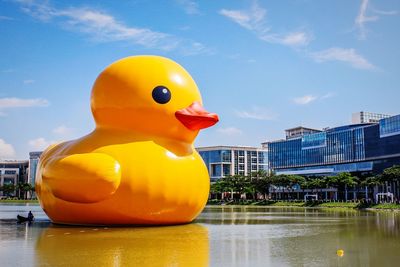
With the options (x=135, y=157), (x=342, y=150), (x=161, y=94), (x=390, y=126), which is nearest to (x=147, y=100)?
(x=161, y=94)

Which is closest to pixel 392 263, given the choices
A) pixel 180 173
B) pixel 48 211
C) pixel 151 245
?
pixel 151 245

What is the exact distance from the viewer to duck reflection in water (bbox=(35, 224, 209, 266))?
453 inches

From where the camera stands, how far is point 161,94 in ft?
65.8

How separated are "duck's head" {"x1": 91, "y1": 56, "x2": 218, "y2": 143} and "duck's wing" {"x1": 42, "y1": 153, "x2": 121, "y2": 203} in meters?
2.34

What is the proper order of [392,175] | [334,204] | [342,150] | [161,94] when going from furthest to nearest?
[342,150] → [334,204] → [392,175] → [161,94]

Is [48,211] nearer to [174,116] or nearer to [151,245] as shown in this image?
[174,116]

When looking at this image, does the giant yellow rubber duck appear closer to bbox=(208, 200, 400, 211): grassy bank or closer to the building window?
bbox=(208, 200, 400, 211): grassy bank

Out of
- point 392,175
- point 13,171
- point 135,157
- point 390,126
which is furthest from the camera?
point 13,171

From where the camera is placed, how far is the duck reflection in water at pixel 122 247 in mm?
11516

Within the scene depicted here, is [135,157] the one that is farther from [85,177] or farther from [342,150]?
[342,150]

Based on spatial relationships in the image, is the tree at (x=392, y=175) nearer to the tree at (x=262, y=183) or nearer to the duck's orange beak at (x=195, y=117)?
the tree at (x=262, y=183)

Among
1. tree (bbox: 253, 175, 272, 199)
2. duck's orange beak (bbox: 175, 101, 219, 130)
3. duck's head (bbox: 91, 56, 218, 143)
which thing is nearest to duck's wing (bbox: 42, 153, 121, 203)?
duck's head (bbox: 91, 56, 218, 143)

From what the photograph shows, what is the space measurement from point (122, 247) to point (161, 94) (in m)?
7.95

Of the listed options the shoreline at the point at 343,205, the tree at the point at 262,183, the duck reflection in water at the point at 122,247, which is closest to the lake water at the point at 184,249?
the duck reflection in water at the point at 122,247
